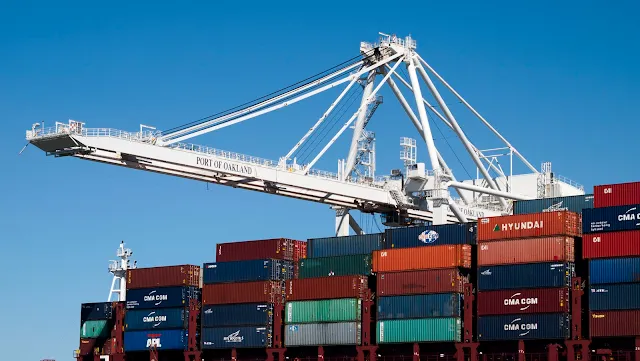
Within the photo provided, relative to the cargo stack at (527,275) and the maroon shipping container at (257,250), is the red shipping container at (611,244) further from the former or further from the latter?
the maroon shipping container at (257,250)

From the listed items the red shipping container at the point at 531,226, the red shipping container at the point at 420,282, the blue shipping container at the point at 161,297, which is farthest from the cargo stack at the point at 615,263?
the blue shipping container at the point at 161,297

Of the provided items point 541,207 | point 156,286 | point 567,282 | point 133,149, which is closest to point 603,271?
point 567,282

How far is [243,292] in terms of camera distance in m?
71.6

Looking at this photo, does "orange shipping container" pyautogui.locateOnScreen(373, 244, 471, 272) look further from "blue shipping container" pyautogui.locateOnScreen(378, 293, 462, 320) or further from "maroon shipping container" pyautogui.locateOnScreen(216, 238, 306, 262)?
"maroon shipping container" pyautogui.locateOnScreen(216, 238, 306, 262)

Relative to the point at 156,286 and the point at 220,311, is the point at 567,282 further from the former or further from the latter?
the point at 156,286

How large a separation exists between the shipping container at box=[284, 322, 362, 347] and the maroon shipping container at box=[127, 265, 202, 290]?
8.99 m

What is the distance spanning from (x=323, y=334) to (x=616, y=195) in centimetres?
1941

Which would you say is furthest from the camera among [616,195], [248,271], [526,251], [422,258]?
[248,271]

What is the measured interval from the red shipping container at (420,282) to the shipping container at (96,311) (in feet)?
81.6

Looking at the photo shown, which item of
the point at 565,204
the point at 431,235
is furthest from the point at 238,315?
the point at 565,204

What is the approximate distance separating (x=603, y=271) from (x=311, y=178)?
863 inches

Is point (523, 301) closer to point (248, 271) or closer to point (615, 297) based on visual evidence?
point (615, 297)

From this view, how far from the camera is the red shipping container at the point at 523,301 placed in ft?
193

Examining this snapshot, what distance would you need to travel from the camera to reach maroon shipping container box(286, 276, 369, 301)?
6706 cm
